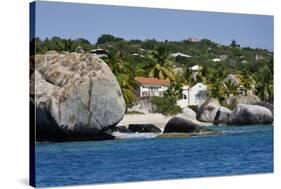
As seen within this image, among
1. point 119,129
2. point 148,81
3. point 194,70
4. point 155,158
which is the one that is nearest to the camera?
point 119,129

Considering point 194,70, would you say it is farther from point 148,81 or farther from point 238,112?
point 238,112

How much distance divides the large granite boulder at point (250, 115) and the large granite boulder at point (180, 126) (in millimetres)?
858

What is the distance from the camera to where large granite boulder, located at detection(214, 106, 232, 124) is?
14673mm

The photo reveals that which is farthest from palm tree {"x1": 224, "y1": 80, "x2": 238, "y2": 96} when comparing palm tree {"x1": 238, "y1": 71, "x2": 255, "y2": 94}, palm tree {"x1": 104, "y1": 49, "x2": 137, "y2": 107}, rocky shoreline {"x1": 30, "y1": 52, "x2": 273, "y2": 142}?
palm tree {"x1": 104, "y1": 49, "x2": 137, "y2": 107}

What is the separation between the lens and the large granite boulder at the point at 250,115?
14.8 meters

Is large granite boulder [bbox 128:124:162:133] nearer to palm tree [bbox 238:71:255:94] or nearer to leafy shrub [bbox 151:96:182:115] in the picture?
leafy shrub [bbox 151:96:182:115]

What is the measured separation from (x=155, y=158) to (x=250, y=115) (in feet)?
7.35

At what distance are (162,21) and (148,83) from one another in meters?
1.11

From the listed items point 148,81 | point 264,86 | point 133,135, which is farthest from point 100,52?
point 264,86

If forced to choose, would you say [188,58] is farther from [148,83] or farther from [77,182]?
[77,182]

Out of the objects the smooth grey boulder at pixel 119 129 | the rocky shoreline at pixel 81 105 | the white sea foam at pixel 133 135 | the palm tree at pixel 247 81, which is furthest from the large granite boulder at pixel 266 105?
the smooth grey boulder at pixel 119 129

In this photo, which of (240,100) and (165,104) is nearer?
(165,104)

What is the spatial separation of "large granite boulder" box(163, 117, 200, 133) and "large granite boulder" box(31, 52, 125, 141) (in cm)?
94

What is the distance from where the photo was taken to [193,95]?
1434cm
